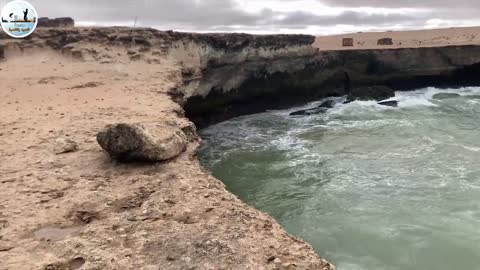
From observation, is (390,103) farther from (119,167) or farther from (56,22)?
(119,167)

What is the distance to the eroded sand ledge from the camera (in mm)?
3332

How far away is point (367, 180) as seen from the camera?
9328mm

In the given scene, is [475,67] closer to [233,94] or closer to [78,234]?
[233,94]

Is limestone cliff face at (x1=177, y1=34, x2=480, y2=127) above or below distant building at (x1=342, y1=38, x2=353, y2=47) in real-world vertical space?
below

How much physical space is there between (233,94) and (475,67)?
12071 millimetres

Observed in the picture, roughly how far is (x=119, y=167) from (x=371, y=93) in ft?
52.3

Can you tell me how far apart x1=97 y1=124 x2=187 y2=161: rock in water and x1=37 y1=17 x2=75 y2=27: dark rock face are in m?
13.3

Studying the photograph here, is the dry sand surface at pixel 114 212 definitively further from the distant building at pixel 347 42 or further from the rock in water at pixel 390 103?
the distant building at pixel 347 42

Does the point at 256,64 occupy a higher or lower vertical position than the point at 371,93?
higher

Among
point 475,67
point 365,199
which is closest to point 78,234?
point 365,199

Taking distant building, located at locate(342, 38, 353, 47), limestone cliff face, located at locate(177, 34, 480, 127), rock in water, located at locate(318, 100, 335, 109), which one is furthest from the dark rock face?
distant building, located at locate(342, 38, 353, 47)

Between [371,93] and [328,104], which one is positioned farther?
[371,93]

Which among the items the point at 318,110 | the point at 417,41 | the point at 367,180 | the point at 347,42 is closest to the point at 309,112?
the point at 318,110

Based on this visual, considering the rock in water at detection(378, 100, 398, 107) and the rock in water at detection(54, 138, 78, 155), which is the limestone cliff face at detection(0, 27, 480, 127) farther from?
the rock in water at detection(54, 138, 78, 155)
